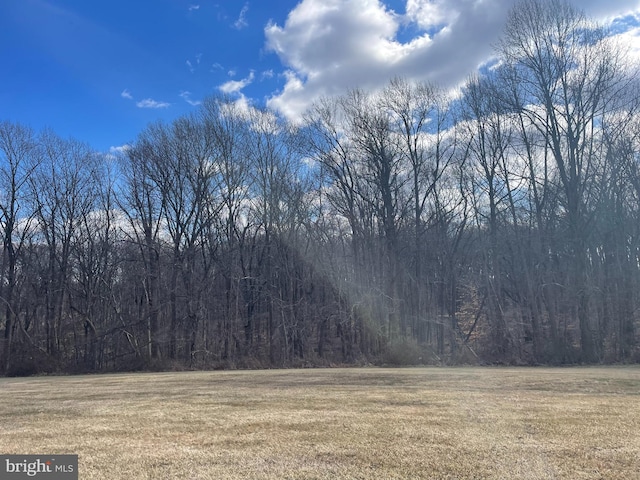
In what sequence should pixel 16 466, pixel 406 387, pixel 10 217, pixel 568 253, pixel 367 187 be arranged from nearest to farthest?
1. pixel 16 466
2. pixel 406 387
3. pixel 568 253
4. pixel 10 217
5. pixel 367 187

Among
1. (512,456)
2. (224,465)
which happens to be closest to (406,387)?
(512,456)

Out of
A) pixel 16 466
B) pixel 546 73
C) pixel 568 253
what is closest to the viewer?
pixel 16 466

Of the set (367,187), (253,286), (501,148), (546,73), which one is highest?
(546,73)

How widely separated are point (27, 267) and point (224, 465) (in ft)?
90.6

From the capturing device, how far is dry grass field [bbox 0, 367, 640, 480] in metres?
4.91

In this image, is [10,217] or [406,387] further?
[10,217]

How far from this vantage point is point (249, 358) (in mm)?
24016

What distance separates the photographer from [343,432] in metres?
6.46

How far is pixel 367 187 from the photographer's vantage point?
2947 centimetres

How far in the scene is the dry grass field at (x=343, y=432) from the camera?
491 cm

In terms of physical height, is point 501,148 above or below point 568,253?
above

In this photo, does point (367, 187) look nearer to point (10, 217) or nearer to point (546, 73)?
point (546, 73)

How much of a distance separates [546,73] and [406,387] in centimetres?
1895

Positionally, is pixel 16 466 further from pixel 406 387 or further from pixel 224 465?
pixel 406 387
